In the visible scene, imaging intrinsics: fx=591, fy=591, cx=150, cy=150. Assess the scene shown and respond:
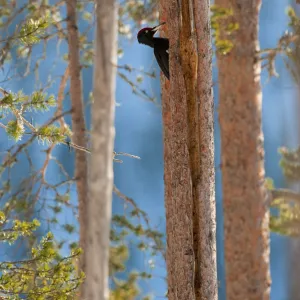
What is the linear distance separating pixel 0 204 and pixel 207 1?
2.69 m

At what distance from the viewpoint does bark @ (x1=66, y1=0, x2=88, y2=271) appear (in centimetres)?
404

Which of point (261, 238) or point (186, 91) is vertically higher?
point (186, 91)

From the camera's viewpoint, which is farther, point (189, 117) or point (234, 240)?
point (234, 240)

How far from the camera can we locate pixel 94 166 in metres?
1.41

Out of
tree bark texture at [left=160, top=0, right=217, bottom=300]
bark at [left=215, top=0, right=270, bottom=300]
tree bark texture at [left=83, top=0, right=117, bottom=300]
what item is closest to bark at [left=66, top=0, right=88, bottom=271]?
bark at [left=215, top=0, right=270, bottom=300]

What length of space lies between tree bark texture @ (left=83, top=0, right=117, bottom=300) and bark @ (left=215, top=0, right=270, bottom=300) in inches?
111

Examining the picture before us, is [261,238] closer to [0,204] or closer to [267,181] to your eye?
[267,181]

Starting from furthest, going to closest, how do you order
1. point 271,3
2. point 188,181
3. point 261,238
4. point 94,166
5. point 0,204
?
point 271,3
point 0,204
point 261,238
point 188,181
point 94,166

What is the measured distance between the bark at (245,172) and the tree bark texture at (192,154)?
1.61 meters

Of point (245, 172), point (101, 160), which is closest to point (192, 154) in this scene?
point (101, 160)

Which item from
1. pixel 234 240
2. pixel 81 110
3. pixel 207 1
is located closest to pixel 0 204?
pixel 81 110

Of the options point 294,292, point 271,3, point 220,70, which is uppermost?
point 271,3

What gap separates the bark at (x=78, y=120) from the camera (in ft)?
13.2

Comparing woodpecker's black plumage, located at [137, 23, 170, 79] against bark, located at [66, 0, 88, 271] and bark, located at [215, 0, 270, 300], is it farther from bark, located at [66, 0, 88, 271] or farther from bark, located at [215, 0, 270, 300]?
bark, located at [215, 0, 270, 300]
